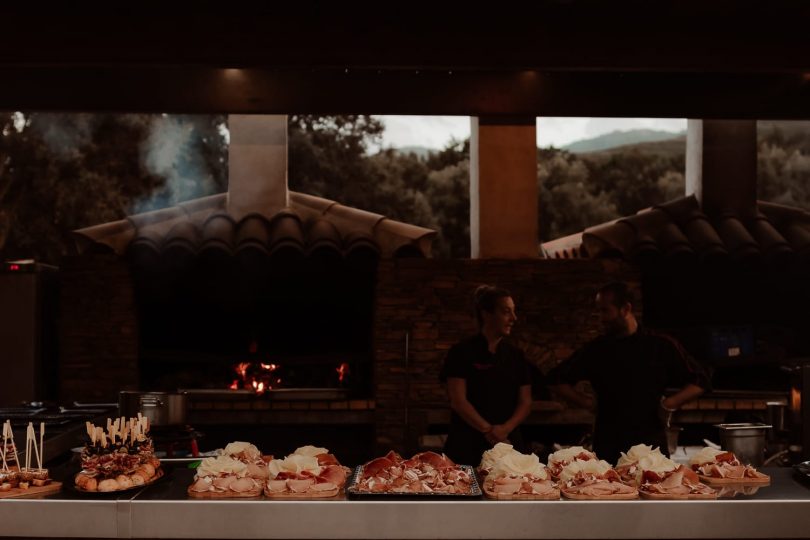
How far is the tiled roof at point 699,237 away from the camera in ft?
23.1

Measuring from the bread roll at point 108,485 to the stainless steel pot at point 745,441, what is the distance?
7.34ft

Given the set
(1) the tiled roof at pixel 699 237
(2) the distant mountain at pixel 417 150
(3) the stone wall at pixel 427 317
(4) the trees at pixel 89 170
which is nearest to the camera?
(1) the tiled roof at pixel 699 237

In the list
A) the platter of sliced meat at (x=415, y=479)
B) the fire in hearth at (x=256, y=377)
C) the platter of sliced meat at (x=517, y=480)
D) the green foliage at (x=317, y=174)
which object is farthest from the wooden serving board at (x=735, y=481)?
the green foliage at (x=317, y=174)

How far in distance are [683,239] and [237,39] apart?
482 centimetres

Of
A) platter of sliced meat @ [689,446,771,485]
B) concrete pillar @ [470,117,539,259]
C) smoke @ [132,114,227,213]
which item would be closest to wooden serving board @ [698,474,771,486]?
platter of sliced meat @ [689,446,771,485]

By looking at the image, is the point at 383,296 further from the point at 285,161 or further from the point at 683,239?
the point at 683,239

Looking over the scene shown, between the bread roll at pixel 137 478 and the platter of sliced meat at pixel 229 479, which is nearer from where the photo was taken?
the platter of sliced meat at pixel 229 479

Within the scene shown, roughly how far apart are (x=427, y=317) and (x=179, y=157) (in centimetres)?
1093

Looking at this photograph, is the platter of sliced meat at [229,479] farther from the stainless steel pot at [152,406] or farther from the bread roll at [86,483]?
the stainless steel pot at [152,406]

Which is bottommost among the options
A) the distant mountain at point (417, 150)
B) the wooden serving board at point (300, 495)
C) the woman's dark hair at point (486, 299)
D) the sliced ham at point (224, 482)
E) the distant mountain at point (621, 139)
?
the wooden serving board at point (300, 495)

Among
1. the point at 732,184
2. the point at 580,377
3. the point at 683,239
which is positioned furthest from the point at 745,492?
the point at 732,184

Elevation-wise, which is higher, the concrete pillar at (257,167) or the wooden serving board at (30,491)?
the concrete pillar at (257,167)

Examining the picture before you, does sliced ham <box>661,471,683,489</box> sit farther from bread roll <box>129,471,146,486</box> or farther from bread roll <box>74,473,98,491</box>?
bread roll <box>74,473,98,491</box>

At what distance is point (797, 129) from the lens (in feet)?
65.6
